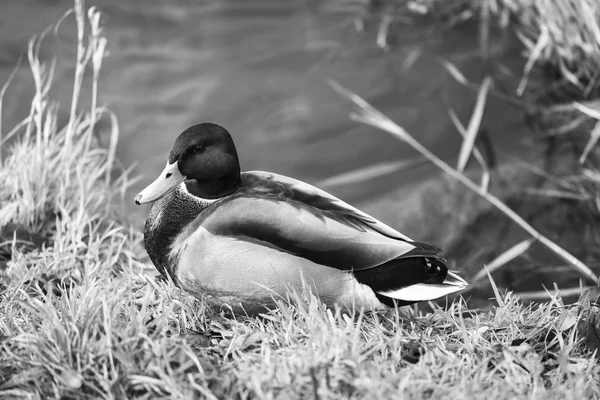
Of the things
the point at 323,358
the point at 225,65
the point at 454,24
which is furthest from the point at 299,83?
the point at 323,358

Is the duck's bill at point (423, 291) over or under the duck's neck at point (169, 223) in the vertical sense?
under

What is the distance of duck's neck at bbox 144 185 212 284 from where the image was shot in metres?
3.01

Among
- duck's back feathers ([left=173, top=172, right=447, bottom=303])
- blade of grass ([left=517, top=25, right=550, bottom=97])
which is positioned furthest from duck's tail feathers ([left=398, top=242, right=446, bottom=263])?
blade of grass ([left=517, top=25, right=550, bottom=97])

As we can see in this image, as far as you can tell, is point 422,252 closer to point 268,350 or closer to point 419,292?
point 419,292

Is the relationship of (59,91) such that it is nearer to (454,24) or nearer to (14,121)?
(14,121)

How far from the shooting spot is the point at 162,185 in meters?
3.00

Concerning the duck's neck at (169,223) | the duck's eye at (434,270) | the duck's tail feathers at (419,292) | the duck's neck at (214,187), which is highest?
the duck's neck at (214,187)

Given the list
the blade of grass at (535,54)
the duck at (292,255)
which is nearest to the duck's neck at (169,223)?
the duck at (292,255)

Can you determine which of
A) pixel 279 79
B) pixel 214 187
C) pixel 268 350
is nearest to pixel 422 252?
pixel 268 350

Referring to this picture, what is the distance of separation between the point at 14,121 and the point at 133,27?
73.5 inches

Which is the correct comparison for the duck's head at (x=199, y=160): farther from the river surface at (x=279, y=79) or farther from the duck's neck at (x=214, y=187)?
the river surface at (x=279, y=79)

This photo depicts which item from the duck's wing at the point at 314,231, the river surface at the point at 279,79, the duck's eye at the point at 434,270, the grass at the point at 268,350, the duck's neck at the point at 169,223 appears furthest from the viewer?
the river surface at the point at 279,79

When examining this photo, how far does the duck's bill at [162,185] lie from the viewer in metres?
2.97

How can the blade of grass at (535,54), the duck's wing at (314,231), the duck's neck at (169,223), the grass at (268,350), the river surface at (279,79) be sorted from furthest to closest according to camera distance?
the river surface at (279,79) → the blade of grass at (535,54) → the duck's neck at (169,223) → the duck's wing at (314,231) → the grass at (268,350)
